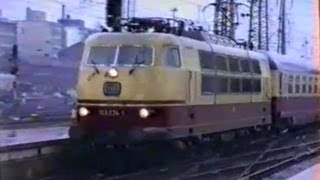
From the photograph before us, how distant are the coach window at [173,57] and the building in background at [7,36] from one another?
31.2 feet

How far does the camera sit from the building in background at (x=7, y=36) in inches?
831

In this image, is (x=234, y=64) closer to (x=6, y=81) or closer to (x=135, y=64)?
(x=135, y=64)

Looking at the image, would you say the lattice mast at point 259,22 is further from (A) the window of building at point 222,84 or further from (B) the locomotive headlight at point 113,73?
(B) the locomotive headlight at point 113,73

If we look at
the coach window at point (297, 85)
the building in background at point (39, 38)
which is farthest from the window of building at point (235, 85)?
the building in background at point (39, 38)

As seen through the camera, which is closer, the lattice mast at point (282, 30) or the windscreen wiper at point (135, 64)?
the windscreen wiper at point (135, 64)

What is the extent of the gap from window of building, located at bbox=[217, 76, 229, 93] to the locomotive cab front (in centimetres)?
185

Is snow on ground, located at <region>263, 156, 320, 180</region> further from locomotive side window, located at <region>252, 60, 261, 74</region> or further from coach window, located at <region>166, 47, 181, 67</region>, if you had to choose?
locomotive side window, located at <region>252, 60, 261, 74</region>

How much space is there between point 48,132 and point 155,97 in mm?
5395

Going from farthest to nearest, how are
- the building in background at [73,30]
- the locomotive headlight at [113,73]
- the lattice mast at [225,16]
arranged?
the lattice mast at [225,16] → the building in background at [73,30] → the locomotive headlight at [113,73]

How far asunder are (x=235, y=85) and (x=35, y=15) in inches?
336

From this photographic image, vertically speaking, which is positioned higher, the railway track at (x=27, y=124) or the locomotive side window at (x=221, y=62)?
the locomotive side window at (x=221, y=62)

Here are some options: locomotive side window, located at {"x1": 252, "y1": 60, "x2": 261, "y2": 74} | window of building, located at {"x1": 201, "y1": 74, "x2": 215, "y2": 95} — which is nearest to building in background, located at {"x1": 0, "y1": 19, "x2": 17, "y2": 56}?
locomotive side window, located at {"x1": 252, "y1": 60, "x2": 261, "y2": 74}

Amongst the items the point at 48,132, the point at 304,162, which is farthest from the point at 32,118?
the point at 304,162

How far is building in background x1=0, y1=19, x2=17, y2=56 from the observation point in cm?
2111
